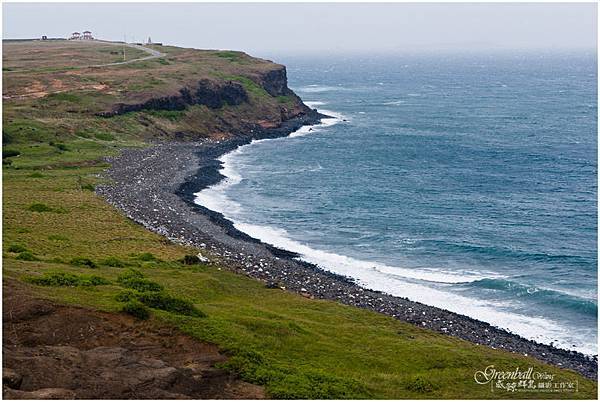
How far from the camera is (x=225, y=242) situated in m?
65.3

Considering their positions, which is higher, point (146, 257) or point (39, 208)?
point (39, 208)

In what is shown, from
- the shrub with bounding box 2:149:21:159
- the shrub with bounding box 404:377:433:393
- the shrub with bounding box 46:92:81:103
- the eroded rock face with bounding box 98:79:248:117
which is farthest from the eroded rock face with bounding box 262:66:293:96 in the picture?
the shrub with bounding box 404:377:433:393

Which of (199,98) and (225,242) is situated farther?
(199,98)

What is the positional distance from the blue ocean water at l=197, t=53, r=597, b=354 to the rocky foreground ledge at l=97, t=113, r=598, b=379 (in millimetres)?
2639

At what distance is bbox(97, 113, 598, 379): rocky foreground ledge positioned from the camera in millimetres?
45906

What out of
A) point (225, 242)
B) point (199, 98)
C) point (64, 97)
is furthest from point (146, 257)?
point (199, 98)

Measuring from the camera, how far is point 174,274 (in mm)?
48625

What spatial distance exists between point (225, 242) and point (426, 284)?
1962 cm

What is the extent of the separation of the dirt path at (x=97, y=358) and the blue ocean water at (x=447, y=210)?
2667 cm

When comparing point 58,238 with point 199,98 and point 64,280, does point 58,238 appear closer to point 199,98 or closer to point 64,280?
point 64,280

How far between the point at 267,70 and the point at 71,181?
98.9m

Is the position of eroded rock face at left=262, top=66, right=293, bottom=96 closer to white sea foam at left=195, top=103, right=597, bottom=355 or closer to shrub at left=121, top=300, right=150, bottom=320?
white sea foam at left=195, top=103, right=597, bottom=355

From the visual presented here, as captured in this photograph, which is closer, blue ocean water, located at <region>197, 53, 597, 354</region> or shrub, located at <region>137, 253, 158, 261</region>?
shrub, located at <region>137, 253, 158, 261</region>

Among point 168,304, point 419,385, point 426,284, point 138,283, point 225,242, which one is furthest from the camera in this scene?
point 225,242
